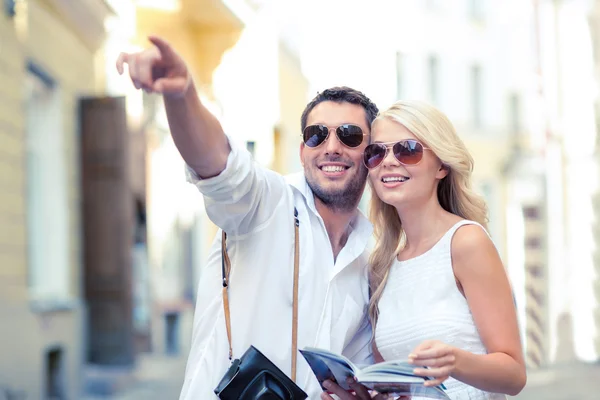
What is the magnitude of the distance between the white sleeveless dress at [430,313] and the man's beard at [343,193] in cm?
30

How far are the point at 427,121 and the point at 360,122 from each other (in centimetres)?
31

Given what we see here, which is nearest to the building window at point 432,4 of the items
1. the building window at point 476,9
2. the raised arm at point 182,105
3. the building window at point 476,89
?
the building window at point 476,9

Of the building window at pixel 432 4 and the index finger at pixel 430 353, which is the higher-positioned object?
the building window at pixel 432 4

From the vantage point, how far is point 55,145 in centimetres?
806

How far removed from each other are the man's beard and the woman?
0.06 m

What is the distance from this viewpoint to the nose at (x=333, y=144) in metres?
3.10

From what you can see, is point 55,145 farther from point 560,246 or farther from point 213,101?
point 560,246

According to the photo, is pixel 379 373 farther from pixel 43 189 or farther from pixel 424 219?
pixel 43 189

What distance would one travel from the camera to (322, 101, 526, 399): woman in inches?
105

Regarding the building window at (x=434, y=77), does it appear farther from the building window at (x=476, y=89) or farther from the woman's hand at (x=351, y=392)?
the woman's hand at (x=351, y=392)

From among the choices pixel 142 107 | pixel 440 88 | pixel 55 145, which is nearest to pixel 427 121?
pixel 55 145

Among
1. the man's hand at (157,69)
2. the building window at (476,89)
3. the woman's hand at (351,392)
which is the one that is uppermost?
the building window at (476,89)

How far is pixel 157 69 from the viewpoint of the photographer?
7.23 ft

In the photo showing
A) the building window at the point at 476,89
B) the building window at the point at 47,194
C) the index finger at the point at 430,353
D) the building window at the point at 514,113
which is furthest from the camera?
the building window at the point at 476,89
